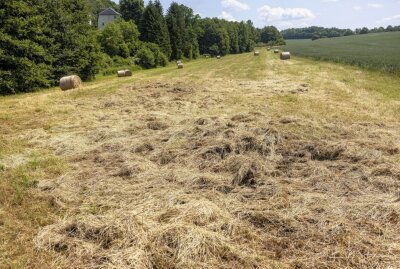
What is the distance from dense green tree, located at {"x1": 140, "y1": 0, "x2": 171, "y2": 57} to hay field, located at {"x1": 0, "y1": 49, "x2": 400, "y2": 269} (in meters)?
43.6

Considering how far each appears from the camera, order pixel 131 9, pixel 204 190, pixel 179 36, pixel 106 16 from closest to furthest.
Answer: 1. pixel 204 190
2. pixel 179 36
3. pixel 131 9
4. pixel 106 16

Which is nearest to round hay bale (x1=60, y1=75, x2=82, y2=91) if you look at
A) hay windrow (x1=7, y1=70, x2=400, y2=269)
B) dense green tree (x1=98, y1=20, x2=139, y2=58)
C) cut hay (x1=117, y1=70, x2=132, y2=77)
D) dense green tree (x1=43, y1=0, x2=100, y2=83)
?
dense green tree (x1=43, y1=0, x2=100, y2=83)

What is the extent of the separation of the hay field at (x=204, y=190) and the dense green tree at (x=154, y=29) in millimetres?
43617

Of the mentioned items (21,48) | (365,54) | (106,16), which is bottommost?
(365,54)

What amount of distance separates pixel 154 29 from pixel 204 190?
169 ft

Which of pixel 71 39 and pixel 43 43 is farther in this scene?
pixel 71 39

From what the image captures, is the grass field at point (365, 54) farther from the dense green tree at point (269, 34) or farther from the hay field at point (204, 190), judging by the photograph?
the dense green tree at point (269, 34)

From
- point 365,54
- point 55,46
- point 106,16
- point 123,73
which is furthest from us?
point 106,16

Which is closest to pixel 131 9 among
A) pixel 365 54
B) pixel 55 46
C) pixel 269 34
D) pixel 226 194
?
pixel 365 54

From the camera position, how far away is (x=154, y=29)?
54312 mm

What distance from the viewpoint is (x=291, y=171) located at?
7.23m

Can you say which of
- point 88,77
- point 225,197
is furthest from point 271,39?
point 225,197

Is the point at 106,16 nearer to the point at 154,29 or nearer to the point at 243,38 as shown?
the point at 154,29

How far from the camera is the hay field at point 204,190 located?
466 cm
